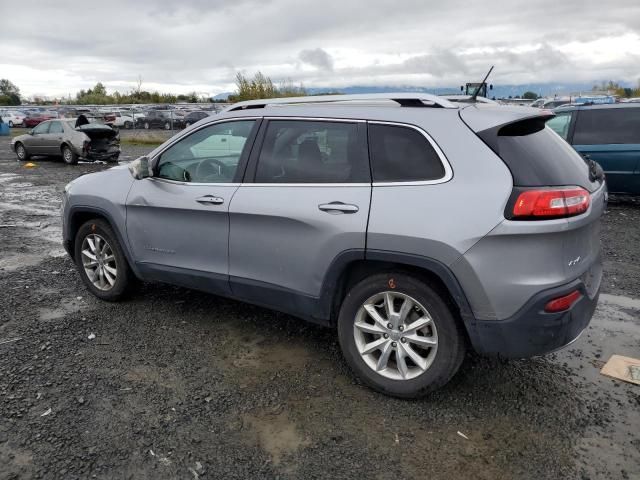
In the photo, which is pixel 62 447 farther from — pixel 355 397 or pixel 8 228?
pixel 8 228

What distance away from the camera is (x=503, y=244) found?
9.01 feet

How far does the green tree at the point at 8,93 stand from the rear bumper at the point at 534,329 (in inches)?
3027

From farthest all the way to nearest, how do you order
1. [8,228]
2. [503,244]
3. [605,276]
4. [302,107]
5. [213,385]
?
1. [8,228]
2. [605,276]
3. [302,107]
4. [213,385]
5. [503,244]

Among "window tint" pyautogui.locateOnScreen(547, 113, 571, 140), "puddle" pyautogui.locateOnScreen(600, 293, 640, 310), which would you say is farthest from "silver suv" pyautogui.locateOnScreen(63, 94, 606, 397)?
"window tint" pyautogui.locateOnScreen(547, 113, 571, 140)

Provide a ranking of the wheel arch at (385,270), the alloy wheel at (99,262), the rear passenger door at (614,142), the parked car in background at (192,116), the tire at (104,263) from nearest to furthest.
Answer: the wheel arch at (385,270), the tire at (104,263), the alloy wheel at (99,262), the rear passenger door at (614,142), the parked car in background at (192,116)

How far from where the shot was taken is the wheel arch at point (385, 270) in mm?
2904

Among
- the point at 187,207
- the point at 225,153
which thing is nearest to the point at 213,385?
the point at 187,207

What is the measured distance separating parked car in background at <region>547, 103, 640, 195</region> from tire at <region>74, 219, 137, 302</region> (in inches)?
302

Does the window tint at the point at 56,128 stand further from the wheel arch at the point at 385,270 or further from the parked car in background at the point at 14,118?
the parked car in background at the point at 14,118

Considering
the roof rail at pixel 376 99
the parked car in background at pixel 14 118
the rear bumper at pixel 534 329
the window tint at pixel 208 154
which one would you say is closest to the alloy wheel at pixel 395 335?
the rear bumper at pixel 534 329

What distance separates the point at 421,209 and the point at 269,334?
1.83 metres

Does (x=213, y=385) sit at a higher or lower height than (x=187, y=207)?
lower

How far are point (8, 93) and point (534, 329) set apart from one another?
284 ft

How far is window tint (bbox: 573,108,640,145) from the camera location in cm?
885
